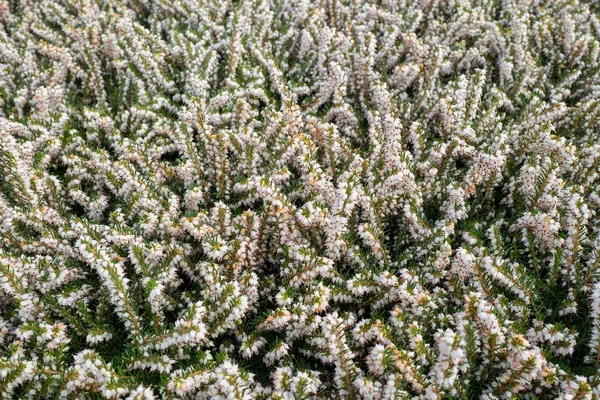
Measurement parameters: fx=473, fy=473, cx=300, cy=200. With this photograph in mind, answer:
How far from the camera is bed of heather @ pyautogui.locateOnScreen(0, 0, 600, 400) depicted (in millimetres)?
2799

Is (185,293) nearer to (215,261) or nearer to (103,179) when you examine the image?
(215,261)

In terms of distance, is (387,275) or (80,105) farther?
(80,105)

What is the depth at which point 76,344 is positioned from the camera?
298cm

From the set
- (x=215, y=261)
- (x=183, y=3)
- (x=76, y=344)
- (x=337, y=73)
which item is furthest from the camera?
(x=183, y=3)

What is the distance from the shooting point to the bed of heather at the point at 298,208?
2.80 meters

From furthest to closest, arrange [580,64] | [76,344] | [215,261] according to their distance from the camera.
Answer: [580,64]
[215,261]
[76,344]

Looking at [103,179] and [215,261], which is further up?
[215,261]

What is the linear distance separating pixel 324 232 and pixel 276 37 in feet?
9.23

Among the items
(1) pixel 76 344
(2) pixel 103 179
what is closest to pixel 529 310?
(1) pixel 76 344

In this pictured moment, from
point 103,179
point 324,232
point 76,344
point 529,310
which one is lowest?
point 76,344

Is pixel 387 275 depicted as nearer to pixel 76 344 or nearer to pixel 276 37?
pixel 76 344

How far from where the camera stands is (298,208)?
11.6 feet

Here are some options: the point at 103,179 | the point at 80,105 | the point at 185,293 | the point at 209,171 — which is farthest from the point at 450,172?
the point at 80,105

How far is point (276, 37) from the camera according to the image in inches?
208
